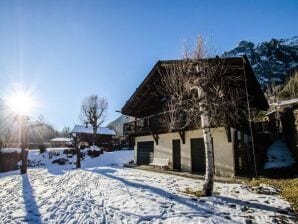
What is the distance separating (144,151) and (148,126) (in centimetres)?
392

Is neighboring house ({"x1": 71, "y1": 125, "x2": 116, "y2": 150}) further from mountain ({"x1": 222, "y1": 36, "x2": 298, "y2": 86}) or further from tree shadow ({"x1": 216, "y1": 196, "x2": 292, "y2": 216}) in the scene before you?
tree shadow ({"x1": 216, "y1": 196, "x2": 292, "y2": 216})

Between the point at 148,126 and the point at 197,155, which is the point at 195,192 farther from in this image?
the point at 148,126

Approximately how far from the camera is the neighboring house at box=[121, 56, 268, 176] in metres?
14.0

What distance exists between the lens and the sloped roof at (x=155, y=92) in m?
14.3

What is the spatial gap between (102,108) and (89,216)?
49288mm

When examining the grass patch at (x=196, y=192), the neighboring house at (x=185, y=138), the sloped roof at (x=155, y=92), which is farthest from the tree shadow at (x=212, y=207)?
the sloped roof at (x=155, y=92)

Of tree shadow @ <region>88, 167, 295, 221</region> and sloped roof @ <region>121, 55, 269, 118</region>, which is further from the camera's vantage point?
sloped roof @ <region>121, 55, 269, 118</region>

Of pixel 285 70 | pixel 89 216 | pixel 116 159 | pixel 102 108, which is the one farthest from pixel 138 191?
pixel 285 70

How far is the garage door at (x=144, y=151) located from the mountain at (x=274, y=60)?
42.7m

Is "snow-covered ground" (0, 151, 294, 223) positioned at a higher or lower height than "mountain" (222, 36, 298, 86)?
lower

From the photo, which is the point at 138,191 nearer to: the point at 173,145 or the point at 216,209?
the point at 216,209

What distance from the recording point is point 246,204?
308 inches

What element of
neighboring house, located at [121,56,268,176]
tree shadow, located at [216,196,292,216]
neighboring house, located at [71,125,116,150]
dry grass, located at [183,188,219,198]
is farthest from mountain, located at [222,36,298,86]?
tree shadow, located at [216,196,292,216]

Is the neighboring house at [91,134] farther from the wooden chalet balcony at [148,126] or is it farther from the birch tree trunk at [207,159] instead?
the birch tree trunk at [207,159]
